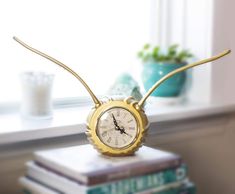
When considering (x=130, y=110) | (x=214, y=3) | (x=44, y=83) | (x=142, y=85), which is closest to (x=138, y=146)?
(x=130, y=110)

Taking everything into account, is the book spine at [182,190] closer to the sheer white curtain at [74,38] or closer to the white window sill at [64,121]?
the white window sill at [64,121]

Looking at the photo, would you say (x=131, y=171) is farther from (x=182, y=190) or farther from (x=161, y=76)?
(x=161, y=76)

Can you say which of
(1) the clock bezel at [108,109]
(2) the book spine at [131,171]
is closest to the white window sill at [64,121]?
(1) the clock bezel at [108,109]

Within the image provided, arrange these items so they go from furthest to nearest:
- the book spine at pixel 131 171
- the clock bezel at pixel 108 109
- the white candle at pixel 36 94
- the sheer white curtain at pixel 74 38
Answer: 1. the sheer white curtain at pixel 74 38
2. the white candle at pixel 36 94
3. the clock bezel at pixel 108 109
4. the book spine at pixel 131 171

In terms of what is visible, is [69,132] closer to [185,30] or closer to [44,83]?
[44,83]

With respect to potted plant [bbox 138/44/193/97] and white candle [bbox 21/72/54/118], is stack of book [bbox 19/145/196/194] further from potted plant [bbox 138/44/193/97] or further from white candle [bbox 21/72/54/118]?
potted plant [bbox 138/44/193/97]

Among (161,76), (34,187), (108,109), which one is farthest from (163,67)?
(34,187)
